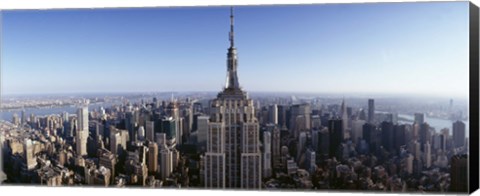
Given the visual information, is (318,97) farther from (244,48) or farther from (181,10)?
(181,10)

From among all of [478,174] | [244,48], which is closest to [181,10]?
[244,48]

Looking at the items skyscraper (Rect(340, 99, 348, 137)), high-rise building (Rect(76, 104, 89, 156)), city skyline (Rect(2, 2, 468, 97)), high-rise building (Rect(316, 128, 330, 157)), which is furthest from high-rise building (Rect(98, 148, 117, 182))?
skyscraper (Rect(340, 99, 348, 137))

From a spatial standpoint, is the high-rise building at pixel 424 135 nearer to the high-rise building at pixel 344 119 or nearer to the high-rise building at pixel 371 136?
the high-rise building at pixel 371 136

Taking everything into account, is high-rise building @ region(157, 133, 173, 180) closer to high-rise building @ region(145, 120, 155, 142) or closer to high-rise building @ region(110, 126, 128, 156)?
high-rise building @ region(145, 120, 155, 142)

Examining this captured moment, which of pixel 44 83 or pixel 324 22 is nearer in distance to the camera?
pixel 324 22

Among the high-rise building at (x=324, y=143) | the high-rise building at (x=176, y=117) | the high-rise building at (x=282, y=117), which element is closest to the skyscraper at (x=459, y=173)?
the high-rise building at (x=324, y=143)

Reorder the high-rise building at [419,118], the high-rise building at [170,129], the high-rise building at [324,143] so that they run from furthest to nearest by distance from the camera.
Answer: the high-rise building at [170,129]
the high-rise building at [324,143]
the high-rise building at [419,118]

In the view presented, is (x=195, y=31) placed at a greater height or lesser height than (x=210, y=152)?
greater

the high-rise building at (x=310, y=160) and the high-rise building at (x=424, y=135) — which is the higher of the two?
the high-rise building at (x=424, y=135)
